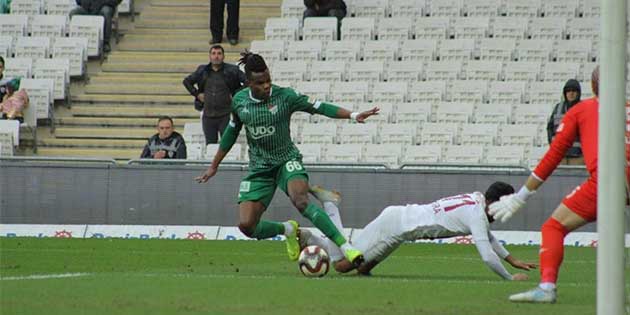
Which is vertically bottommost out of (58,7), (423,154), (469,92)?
(423,154)

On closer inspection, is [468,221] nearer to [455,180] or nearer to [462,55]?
[455,180]

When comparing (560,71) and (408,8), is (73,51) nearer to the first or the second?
(408,8)

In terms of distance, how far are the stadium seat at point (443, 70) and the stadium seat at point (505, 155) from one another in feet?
8.85

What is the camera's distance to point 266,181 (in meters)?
16.3

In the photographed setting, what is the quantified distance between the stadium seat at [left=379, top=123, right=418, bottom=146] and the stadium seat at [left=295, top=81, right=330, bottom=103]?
170 cm

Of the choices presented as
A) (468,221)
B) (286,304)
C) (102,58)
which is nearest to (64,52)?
(102,58)

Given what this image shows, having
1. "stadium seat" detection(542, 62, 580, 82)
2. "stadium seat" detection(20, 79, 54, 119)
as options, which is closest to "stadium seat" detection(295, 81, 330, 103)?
"stadium seat" detection(542, 62, 580, 82)

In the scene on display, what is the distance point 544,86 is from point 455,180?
4448mm

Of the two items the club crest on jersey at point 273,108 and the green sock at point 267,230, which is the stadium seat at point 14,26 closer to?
the green sock at point 267,230

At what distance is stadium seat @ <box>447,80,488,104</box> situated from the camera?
27578 mm

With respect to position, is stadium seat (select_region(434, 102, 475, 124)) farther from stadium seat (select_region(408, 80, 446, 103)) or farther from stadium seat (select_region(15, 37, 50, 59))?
stadium seat (select_region(15, 37, 50, 59))

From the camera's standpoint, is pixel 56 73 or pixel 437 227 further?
pixel 56 73

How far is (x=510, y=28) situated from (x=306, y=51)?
147 inches

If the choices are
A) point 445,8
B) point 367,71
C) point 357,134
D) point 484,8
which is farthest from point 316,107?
point 445,8
